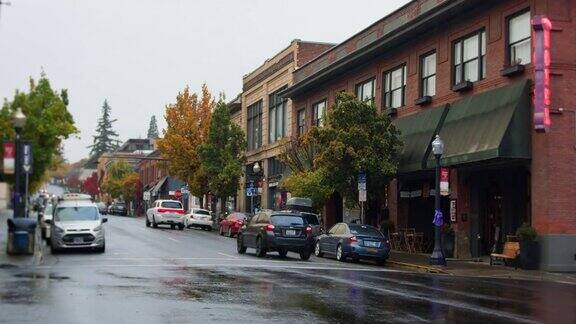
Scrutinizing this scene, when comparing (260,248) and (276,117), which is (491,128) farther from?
(276,117)

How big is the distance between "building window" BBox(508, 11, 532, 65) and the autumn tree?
36814 millimetres

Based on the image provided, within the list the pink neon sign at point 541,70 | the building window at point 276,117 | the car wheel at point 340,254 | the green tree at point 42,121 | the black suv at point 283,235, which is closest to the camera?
the pink neon sign at point 541,70

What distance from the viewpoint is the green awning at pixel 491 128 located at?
2447cm

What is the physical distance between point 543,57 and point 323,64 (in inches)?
864

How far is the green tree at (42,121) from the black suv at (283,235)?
78.4 ft

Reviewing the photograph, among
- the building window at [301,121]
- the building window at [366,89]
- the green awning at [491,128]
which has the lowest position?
the green awning at [491,128]

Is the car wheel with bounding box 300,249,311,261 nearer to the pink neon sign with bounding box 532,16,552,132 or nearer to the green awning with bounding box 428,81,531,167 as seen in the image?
the green awning with bounding box 428,81,531,167

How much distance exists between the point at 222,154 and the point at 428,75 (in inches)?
1016

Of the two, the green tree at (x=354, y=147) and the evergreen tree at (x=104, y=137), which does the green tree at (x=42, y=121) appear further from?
the evergreen tree at (x=104, y=137)

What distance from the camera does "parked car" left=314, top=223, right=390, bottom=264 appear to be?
85.9ft

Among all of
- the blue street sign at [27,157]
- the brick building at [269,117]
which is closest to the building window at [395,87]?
the brick building at [269,117]

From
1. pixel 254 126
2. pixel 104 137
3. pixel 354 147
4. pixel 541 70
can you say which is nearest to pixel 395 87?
pixel 354 147

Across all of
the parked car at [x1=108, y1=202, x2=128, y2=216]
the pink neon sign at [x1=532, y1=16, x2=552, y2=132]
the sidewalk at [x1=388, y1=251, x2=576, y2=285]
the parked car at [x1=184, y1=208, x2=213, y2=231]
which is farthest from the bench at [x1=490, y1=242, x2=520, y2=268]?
the parked car at [x1=108, y1=202, x2=128, y2=216]

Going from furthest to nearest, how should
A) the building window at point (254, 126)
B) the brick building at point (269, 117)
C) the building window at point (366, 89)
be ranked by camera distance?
the building window at point (254, 126), the brick building at point (269, 117), the building window at point (366, 89)
